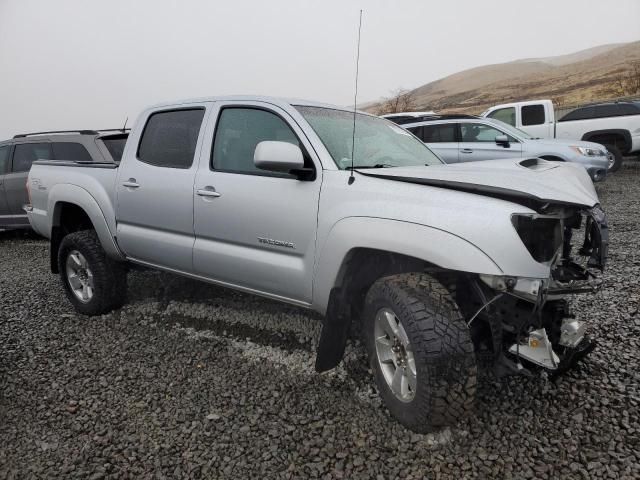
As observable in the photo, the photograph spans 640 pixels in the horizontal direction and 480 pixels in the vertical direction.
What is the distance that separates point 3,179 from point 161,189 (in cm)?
601

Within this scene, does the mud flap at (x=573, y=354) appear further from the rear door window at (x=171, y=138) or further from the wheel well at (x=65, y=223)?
the wheel well at (x=65, y=223)

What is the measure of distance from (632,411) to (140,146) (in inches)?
146

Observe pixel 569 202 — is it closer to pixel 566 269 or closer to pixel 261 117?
pixel 566 269

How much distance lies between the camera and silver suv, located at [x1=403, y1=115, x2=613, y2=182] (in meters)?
9.05

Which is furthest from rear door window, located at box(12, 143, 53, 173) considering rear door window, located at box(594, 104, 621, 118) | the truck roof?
rear door window, located at box(594, 104, 621, 118)

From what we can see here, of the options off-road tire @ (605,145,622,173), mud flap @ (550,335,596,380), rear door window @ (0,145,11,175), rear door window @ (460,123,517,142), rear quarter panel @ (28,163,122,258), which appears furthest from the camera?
off-road tire @ (605,145,622,173)

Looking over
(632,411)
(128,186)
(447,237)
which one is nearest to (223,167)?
(128,186)

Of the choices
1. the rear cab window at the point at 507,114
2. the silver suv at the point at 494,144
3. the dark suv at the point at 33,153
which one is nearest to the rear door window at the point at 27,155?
the dark suv at the point at 33,153

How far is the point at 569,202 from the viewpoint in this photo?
2057 millimetres

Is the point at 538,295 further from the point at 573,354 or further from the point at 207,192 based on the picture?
the point at 207,192

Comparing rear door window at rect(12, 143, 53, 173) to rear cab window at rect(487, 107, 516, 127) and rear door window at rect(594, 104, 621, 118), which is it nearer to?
rear cab window at rect(487, 107, 516, 127)

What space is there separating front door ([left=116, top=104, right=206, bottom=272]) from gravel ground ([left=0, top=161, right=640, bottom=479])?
0.68m

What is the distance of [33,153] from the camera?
7.51m

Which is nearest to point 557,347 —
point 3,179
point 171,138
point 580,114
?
point 171,138
